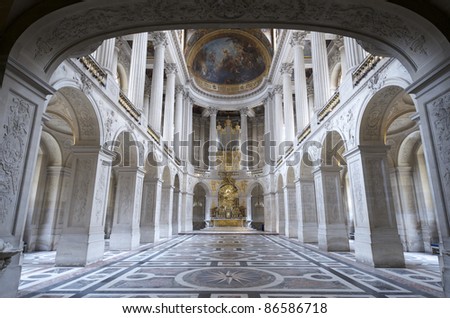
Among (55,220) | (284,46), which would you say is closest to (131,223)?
(55,220)

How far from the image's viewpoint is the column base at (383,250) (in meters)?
7.04

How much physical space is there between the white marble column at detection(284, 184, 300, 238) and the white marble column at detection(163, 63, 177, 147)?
8.42 m

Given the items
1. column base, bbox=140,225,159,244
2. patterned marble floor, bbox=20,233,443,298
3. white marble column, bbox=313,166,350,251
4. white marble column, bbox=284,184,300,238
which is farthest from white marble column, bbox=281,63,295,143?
patterned marble floor, bbox=20,233,443,298

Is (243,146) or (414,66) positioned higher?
(243,146)

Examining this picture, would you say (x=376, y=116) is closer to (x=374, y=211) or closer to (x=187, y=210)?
(x=374, y=211)

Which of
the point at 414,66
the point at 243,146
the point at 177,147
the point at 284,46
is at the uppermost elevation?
the point at 284,46

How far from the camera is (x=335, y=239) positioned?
1035 centimetres

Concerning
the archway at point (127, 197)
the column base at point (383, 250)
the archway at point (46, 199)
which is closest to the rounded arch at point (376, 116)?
the column base at point (383, 250)

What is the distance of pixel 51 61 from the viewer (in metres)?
4.80

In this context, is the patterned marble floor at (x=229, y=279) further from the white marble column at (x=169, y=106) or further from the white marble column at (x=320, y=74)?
the white marble column at (x=169, y=106)

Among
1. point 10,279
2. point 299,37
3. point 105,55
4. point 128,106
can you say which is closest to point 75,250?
point 10,279

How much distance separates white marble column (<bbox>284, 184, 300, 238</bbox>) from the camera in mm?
15975

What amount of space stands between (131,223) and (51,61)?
737 centimetres
